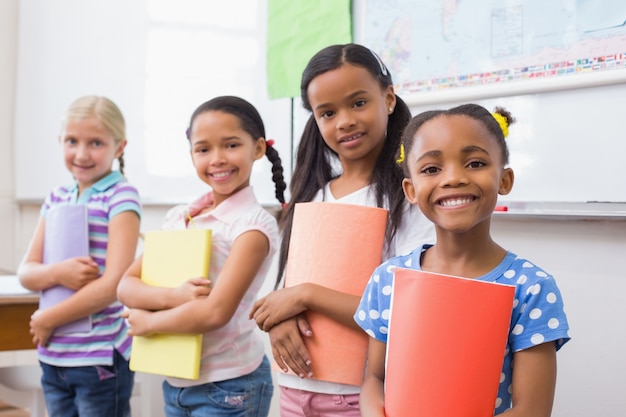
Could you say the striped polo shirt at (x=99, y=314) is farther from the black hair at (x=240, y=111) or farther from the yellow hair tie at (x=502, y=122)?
the yellow hair tie at (x=502, y=122)

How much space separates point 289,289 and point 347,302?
0.11m

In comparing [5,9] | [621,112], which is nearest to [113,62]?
[5,9]

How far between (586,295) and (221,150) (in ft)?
2.70

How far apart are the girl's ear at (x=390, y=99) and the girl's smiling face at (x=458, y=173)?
0.32 meters

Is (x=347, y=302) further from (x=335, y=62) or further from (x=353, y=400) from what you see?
(x=335, y=62)

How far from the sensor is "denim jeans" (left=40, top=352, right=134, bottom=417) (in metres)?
1.78

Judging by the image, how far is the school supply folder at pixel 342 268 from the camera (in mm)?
1241

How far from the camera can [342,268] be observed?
1246mm

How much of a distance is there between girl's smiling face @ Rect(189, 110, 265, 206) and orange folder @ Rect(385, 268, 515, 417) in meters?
0.71

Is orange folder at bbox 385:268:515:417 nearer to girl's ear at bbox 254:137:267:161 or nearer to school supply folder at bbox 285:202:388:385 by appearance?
school supply folder at bbox 285:202:388:385

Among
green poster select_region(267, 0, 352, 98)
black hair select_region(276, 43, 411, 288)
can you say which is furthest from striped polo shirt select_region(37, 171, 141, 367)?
green poster select_region(267, 0, 352, 98)

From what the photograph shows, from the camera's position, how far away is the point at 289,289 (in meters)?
1.25

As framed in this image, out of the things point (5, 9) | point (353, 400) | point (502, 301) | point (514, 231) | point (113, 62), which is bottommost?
point (353, 400)

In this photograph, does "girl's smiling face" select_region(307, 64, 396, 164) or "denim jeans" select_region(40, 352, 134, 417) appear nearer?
"girl's smiling face" select_region(307, 64, 396, 164)
